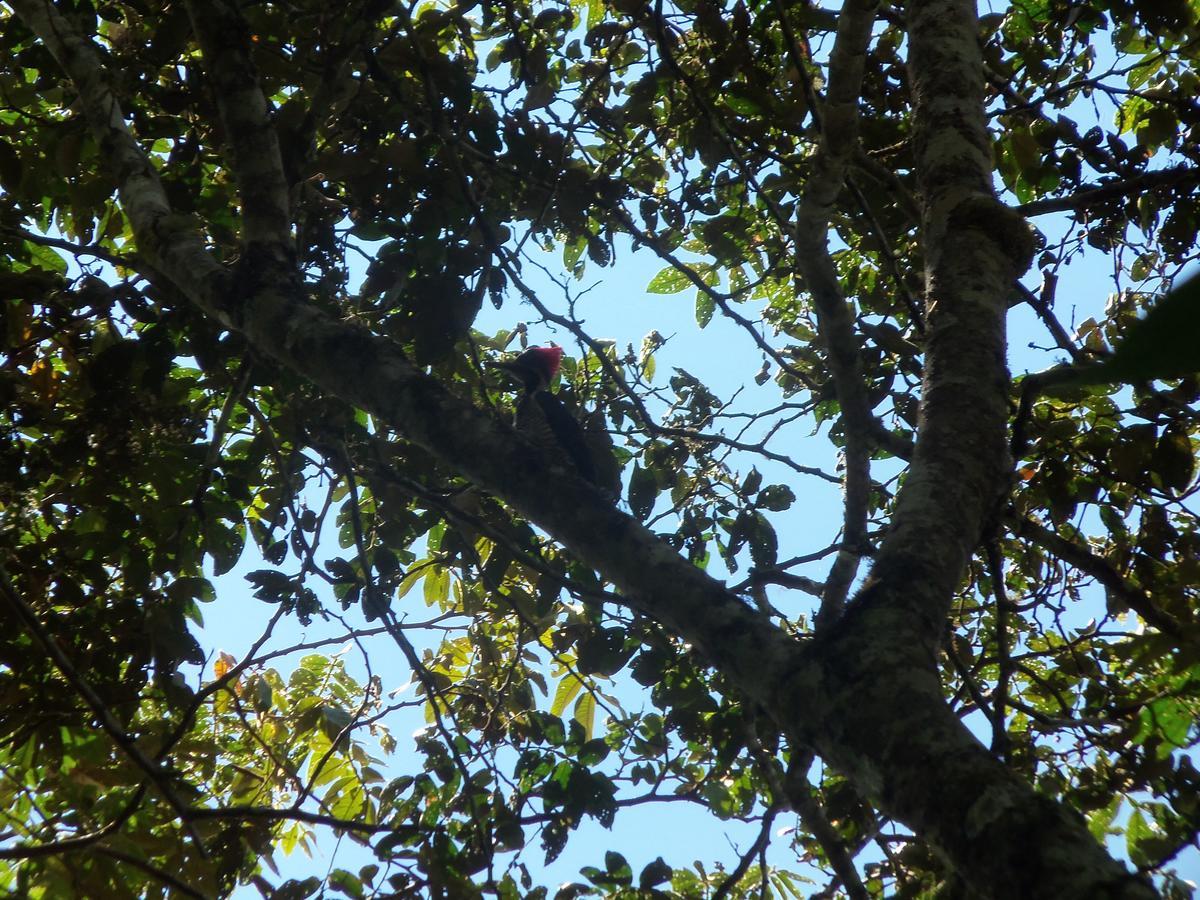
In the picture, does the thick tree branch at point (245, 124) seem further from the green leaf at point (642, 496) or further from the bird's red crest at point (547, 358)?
the bird's red crest at point (547, 358)

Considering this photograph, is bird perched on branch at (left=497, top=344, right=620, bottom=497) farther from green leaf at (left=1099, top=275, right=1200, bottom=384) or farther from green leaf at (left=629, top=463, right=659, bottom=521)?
green leaf at (left=1099, top=275, right=1200, bottom=384)

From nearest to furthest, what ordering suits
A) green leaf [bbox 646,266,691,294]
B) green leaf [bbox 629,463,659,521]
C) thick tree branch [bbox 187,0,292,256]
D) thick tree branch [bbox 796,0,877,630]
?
1. thick tree branch [bbox 796,0,877,630]
2. thick tree branch [bbox 187,0,292,256]
3. green leaf [bbox 629,463,659,521]
4. green leaf [bbox 646,266,691,294]

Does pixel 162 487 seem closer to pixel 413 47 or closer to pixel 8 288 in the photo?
pixel 8 288

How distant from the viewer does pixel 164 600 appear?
2982 millimetres

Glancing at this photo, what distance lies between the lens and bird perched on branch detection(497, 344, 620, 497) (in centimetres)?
358

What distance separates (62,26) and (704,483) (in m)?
2.87

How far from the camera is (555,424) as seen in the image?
5.39 m

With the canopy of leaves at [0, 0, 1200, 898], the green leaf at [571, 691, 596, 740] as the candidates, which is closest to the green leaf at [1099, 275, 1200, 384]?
the canopy of leaves at [0, 0, 1200, 898]

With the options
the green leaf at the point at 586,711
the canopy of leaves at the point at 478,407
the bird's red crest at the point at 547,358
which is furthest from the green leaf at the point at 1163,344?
the bird's red crest at the point at 547,358

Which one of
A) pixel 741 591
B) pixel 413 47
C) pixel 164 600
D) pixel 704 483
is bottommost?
pixel 741 591

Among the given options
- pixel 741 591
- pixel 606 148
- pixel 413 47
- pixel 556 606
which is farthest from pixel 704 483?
pixel 413 47

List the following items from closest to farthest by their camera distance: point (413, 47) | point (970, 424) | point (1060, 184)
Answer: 1. point (970, 424)
2. point (413, 47)
3. point (1060, 184)

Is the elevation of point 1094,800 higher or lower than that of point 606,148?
lower

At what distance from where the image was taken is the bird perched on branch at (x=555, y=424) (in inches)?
141
